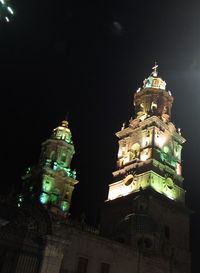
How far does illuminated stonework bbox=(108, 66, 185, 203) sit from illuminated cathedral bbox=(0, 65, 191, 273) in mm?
138

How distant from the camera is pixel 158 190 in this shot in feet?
129

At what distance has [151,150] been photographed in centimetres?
4212

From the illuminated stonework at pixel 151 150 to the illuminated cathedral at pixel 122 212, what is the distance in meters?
0.14

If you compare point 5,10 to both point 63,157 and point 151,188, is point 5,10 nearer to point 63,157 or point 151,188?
point 151,188

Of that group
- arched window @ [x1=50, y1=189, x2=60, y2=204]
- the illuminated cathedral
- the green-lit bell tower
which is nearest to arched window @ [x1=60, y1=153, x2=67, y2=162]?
the green-lit bell tower

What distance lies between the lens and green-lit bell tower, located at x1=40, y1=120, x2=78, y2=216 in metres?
43.5

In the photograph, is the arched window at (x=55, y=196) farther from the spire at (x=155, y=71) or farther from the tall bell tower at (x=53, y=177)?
the spire at (x=155, y=71)

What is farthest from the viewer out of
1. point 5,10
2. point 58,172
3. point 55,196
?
point 58,172

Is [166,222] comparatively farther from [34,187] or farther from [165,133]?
[34,187]

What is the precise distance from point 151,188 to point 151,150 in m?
6.24

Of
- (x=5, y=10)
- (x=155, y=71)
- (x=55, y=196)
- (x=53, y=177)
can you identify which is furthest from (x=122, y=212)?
(x=5, y=10)

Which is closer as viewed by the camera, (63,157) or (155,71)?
(63,157)

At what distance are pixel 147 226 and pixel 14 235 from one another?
1784 centimetres

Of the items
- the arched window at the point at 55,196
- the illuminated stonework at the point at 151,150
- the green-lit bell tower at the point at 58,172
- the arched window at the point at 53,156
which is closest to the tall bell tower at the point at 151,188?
the illuminated stonework at the point at 151,150
